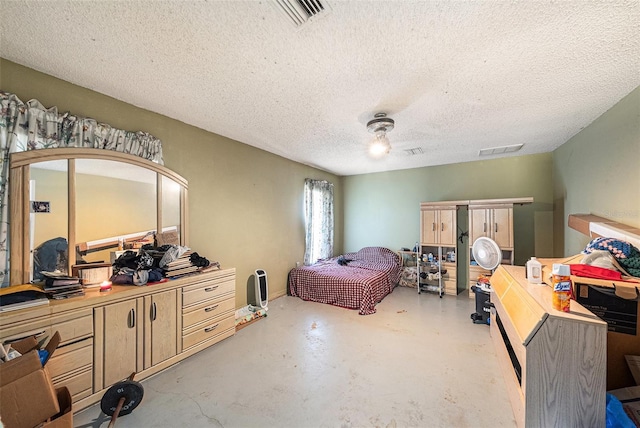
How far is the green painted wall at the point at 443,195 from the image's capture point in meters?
3.87

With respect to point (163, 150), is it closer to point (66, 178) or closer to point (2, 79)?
point (66, 178)

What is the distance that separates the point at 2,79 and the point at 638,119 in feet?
15.5

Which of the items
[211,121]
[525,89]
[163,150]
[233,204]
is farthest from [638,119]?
[163,150]

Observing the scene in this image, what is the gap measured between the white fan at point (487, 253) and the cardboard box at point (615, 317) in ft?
5.55

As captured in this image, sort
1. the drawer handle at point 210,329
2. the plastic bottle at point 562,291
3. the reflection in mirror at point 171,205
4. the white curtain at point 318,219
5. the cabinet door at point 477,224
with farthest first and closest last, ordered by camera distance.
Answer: the white curtain at point 318,219 → the cabinet door at point 477,224 → the reflection in mirror at point 171,205 → the drawer handle at point 210,329 → the plastic bottle at point 562,291

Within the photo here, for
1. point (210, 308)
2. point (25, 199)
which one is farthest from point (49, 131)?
point (210, 308)

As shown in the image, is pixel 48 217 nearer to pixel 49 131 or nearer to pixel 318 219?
pixel 49 131

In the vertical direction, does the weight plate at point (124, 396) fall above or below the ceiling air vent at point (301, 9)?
below

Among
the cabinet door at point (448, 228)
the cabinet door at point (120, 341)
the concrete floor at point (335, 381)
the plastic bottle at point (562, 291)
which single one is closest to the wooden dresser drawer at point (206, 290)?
the cabinet door at point (120, 341)

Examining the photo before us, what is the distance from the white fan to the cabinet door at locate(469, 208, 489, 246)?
→ 2.23ft

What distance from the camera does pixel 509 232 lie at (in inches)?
144

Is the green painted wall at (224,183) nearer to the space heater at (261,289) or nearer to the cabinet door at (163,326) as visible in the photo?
the space heater at (261,289)

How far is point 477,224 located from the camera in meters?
3.88

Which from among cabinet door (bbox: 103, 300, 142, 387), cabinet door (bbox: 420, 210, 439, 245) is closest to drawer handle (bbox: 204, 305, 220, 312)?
cabinet door (bbox: 103, 300, 142, 387)
